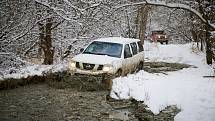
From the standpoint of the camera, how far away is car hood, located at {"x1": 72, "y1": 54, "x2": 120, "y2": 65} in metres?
12.1

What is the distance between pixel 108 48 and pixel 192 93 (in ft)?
14.0

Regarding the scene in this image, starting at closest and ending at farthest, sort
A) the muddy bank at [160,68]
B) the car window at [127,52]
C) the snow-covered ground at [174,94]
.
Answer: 1. the snow-covered ground at [174,94]
2. the car window at [127,52]
3. the muddy bank at [160,68]

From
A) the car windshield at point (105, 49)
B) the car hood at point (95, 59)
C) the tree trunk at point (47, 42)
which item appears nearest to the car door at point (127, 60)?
the car windshield at point (105, 49)

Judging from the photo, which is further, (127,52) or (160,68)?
(160,68)

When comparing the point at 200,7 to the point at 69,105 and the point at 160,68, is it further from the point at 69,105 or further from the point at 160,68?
the point at 69,105

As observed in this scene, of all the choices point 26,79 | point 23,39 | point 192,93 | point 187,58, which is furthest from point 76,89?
point 187,58

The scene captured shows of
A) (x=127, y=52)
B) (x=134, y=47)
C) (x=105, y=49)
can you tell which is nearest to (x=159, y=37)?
(x=134, y=47)

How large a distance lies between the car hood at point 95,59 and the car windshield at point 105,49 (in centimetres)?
59

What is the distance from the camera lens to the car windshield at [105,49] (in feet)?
43.7

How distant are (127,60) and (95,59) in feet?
6.11

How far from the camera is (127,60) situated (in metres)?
13.7

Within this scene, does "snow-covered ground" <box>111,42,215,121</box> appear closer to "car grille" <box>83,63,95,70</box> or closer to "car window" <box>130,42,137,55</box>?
"car grille" <box>83,63,95,70</box>

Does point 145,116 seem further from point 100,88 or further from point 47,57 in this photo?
point 47,57

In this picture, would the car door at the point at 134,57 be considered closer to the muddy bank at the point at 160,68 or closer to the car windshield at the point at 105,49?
the car windshield at the point at 105,49
